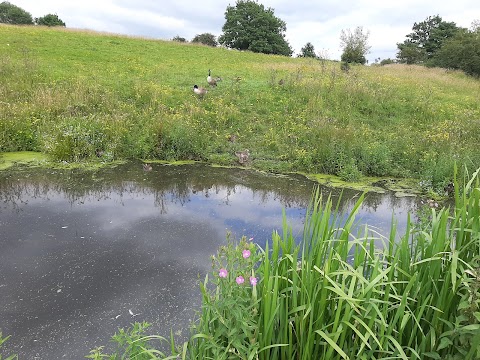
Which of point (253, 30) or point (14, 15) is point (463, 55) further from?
point (14, 15)

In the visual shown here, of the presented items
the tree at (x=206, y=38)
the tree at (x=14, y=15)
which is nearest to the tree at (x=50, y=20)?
the tree at (x=14, y=15)

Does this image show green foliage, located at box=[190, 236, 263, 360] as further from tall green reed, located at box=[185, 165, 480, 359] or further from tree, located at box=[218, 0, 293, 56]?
tree, located at box=[218, 0, 293, 56]

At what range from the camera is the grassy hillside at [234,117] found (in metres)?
7.26

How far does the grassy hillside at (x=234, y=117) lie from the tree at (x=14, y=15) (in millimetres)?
42677

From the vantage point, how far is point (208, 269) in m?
3.89

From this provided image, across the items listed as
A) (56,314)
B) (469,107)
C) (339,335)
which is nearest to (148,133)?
(56,314)

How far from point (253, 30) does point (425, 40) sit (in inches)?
919

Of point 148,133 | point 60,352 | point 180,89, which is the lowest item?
point 60,352

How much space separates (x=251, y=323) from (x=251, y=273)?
0.37 m

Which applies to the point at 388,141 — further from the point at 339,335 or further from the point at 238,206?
the point at 339,335

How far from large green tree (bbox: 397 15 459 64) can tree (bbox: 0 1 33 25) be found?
48037mm

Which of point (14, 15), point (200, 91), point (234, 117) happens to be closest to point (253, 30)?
point (14, 15)

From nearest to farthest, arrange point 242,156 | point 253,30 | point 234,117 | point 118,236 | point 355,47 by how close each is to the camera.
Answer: point 118,236
point 242,156
point 234,117
point 355,47
point 253,30

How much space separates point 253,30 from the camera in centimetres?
4097
